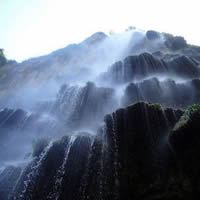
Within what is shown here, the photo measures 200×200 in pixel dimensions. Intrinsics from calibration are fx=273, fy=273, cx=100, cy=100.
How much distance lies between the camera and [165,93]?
21.8 meters

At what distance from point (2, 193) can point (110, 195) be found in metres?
7.25

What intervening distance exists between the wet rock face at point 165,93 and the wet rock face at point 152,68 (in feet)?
12.2

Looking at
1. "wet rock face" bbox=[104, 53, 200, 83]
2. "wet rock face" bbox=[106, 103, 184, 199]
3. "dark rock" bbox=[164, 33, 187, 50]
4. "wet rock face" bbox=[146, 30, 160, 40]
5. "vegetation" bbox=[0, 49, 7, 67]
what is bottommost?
"wet rock face" bbox=[106, 103, 184, 199]

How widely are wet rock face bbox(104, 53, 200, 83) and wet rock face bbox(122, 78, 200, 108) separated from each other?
3.70 meters

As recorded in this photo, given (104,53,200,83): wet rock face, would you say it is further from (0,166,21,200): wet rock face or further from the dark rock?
(0,166,21,200): wet rock face

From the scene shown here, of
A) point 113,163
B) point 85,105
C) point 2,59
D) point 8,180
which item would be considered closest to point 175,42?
point 85,105

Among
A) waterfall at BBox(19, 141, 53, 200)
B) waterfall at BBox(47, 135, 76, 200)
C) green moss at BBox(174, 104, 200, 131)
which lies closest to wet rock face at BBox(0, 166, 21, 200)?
waterfall at BBox(19, 141, 53, 200)

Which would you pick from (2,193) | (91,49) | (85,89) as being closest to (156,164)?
(2,193)

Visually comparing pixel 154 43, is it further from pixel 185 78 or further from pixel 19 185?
pixel 19 185

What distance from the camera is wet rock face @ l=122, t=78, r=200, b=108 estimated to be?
20906mm

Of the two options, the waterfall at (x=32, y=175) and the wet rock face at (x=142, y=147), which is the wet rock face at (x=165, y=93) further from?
the waterfall at (x=32, y=175)

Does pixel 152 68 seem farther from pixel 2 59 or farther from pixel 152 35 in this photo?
pixel 2 59

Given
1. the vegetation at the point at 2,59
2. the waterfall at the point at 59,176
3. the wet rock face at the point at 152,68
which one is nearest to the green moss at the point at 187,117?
the waterfall at the point at 59,176

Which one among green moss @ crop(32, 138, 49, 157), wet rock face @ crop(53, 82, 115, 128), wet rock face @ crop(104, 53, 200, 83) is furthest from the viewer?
wet rock face @ crop(104, 53, 200, 83)
